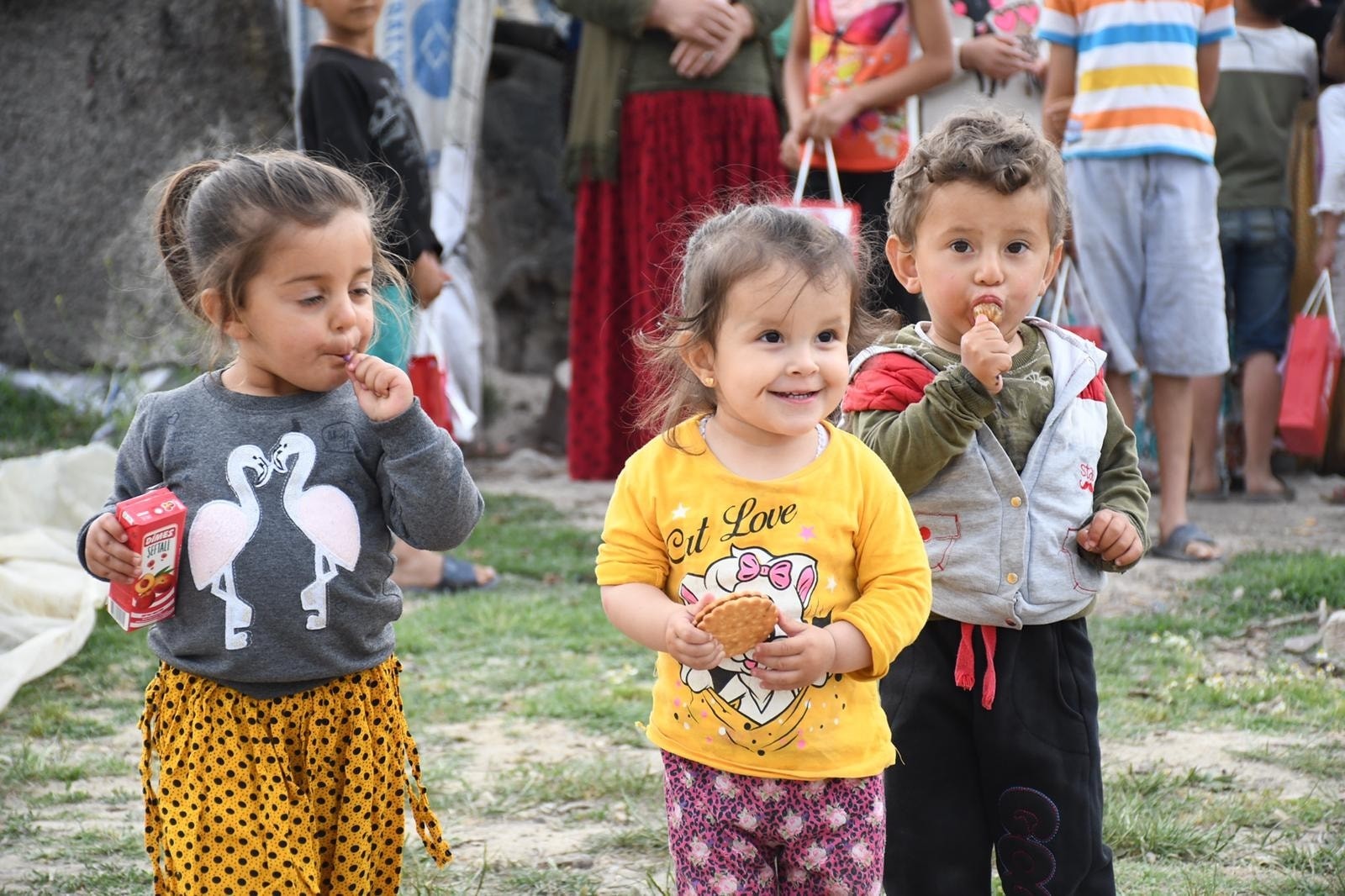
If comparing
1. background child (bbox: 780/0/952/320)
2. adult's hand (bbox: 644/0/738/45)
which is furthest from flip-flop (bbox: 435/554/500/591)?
adult's hand (bbox: 644/0/738/45)

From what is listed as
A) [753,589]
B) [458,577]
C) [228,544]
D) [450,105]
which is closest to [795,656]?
[753,589]

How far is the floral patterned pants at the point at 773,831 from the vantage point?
5.98 ft

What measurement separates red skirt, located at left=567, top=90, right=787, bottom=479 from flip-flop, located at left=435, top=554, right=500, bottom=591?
69cm

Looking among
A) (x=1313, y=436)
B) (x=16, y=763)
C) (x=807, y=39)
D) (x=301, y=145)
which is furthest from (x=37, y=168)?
(x=1313, y=436)

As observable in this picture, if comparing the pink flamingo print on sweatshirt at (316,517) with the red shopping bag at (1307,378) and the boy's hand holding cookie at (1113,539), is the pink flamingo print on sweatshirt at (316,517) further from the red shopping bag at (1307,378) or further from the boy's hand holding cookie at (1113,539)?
the red shopping bag at (1307,378)

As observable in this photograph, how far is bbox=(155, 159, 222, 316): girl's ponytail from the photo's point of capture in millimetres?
2049

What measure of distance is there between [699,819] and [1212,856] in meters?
1.18

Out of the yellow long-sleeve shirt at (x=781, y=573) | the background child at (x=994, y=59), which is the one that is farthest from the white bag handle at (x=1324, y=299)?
the yellow long-sleeve shirt at (x=781, y=573)

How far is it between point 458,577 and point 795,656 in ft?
9.98

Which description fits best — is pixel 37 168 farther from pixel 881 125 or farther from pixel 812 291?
pixel 812 291

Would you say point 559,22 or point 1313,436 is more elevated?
point 559,22

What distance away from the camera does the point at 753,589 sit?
179cm

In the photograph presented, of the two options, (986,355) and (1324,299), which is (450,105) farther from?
(986,355)

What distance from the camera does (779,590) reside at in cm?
179
